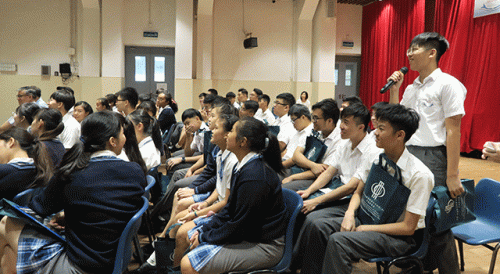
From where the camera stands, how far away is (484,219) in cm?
240

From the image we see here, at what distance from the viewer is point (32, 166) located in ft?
7.42

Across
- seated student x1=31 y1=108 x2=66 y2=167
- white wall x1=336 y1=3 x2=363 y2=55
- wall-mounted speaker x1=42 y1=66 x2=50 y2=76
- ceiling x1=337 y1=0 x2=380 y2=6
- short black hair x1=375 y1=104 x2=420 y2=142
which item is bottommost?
seated student x1=31 y1=108 x2=66 y2=167

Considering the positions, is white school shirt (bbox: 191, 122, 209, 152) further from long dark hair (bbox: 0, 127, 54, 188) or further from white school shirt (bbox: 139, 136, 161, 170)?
long dark hair (bbox: 0, 127, 54, 188)

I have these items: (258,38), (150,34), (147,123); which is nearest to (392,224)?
(147,123)

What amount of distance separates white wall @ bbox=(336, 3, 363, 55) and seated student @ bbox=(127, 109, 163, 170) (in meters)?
9.74

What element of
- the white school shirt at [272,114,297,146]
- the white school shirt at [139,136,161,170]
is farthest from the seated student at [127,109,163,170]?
the white school shirt at [272,114,297,146]

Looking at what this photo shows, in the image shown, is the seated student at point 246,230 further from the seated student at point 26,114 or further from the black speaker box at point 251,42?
the black speaker box at point 251,42

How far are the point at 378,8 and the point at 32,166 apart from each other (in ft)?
36.4

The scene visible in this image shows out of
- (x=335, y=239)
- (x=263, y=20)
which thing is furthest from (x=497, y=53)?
(x=335, y=239)

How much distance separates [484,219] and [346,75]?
1041 cm

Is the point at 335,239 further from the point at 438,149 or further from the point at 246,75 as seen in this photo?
the point at 246,75

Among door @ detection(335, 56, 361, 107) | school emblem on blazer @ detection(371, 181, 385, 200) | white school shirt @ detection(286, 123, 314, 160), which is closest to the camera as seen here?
school emblem on blazer @ detection(371, 181, 385, 200)

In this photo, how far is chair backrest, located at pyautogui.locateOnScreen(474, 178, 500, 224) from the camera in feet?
7.65

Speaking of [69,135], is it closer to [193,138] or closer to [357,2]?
[193,138]
